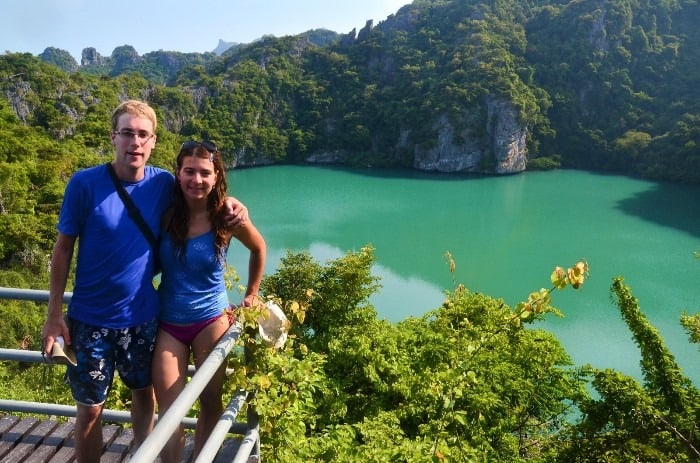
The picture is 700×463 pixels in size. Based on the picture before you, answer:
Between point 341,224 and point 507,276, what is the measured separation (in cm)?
1206

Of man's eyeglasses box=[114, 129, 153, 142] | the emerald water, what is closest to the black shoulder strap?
man's eyeglasses box=[114, 129, 153, 142]

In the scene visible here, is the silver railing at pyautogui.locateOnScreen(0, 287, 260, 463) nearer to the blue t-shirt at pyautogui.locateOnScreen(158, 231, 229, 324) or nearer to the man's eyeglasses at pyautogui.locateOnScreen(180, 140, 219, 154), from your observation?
the blue t-shirt at pyautogui.locateOnScreen(158, 231, 229, 324)

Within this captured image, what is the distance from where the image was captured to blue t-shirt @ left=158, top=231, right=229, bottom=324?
1.67 meters

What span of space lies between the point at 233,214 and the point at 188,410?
716mm

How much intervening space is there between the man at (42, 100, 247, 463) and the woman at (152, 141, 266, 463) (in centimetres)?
6

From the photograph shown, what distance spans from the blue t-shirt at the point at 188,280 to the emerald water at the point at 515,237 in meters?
12.6

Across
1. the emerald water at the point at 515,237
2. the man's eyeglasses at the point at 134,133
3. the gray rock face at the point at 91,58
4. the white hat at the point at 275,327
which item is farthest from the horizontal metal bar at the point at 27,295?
the gray rock face at the point at 91,58

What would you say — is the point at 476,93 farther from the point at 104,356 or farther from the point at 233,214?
the point at 104,356

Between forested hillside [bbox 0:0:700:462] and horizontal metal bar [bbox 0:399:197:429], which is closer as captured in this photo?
horizontal metal bar [bbox 0:399:197:429]

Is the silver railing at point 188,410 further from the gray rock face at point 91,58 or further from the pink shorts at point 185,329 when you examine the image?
the gray rock face at point 91,58

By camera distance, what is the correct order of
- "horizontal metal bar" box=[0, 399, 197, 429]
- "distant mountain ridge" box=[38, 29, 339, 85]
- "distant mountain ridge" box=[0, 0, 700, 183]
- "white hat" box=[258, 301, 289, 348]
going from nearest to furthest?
"white hat" box=[258, 301, 289, 348] → "horizontal metal bar" box=[0, 399, 197, 429] → "distant mountain ridge" box=[0, 0, 700, 183] → "distant mountain ridge" box=[38, 29, 339, 85]

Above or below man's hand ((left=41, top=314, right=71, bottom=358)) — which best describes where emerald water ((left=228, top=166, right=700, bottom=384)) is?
below

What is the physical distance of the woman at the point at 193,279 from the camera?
1670 mm

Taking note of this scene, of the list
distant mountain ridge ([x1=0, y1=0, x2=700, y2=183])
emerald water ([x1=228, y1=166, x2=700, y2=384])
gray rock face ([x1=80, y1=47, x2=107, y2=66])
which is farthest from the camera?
gray rock face ([x1=80, y1=47, x2=107, y2=66])
